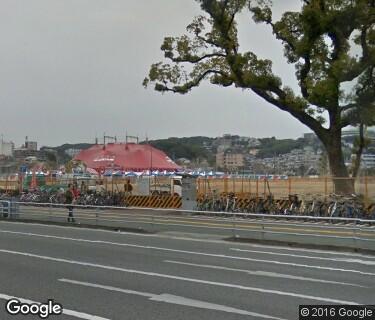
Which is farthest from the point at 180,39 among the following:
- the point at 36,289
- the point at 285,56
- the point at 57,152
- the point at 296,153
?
the point at 57,152

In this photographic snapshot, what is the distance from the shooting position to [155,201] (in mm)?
33844

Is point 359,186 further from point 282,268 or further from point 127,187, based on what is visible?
point 282,268

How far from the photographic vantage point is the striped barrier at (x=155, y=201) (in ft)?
107

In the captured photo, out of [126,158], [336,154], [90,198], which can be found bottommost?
[90,198]

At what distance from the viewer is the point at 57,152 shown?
126 metres

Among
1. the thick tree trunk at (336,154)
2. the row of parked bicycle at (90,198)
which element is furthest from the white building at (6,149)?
the thick tree trunk at (336,154)

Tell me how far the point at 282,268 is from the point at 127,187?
28057 millimetres

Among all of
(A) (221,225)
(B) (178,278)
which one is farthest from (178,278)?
(A) (221,225)

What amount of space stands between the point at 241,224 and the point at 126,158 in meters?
38.7

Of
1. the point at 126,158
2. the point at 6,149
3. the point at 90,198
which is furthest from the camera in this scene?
the point at 6,149

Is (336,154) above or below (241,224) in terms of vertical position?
above

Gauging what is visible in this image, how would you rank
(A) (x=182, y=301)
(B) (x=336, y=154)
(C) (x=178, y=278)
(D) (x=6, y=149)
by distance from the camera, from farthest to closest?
(D) (x=6, y=149)
(B) (x=336, y=154)
(C) (x=178, y=278)
(A) (x=182, y=301)

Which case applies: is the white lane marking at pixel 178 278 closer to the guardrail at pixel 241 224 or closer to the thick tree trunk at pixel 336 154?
the guardrail at pixel 241 224

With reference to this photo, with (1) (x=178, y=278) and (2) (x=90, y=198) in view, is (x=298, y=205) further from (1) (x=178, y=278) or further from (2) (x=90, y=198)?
(1) (x=178, y=278)
